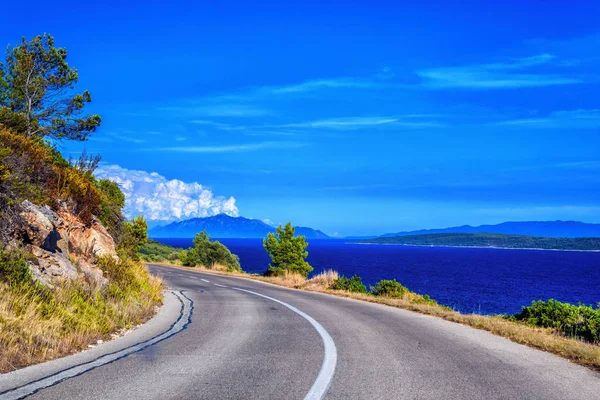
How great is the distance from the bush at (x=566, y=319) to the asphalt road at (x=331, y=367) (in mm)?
→ 2651

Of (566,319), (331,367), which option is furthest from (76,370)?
(566,319)

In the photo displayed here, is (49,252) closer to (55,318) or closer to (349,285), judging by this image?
(55,318)

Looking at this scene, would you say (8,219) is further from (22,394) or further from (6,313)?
(22,394)

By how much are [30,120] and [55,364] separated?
667 inches

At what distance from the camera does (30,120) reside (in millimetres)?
20203

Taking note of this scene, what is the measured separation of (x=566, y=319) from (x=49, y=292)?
1210 cm

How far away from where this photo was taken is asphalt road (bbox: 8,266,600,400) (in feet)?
17.9

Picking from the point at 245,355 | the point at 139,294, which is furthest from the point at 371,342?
the point at 139,294

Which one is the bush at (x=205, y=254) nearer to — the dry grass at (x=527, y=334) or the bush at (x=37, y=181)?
the bush at (x=37, y=181)

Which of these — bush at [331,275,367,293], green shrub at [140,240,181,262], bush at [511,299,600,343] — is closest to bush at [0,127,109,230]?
bush at [331,275,367,293]

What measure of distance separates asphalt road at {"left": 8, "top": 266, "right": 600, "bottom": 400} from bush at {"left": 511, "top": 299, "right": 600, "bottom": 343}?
2.65 metres

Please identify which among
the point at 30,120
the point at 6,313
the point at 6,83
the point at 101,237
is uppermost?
the point at 6,83

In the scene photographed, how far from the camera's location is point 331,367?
6645mm

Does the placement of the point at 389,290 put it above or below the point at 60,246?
below
